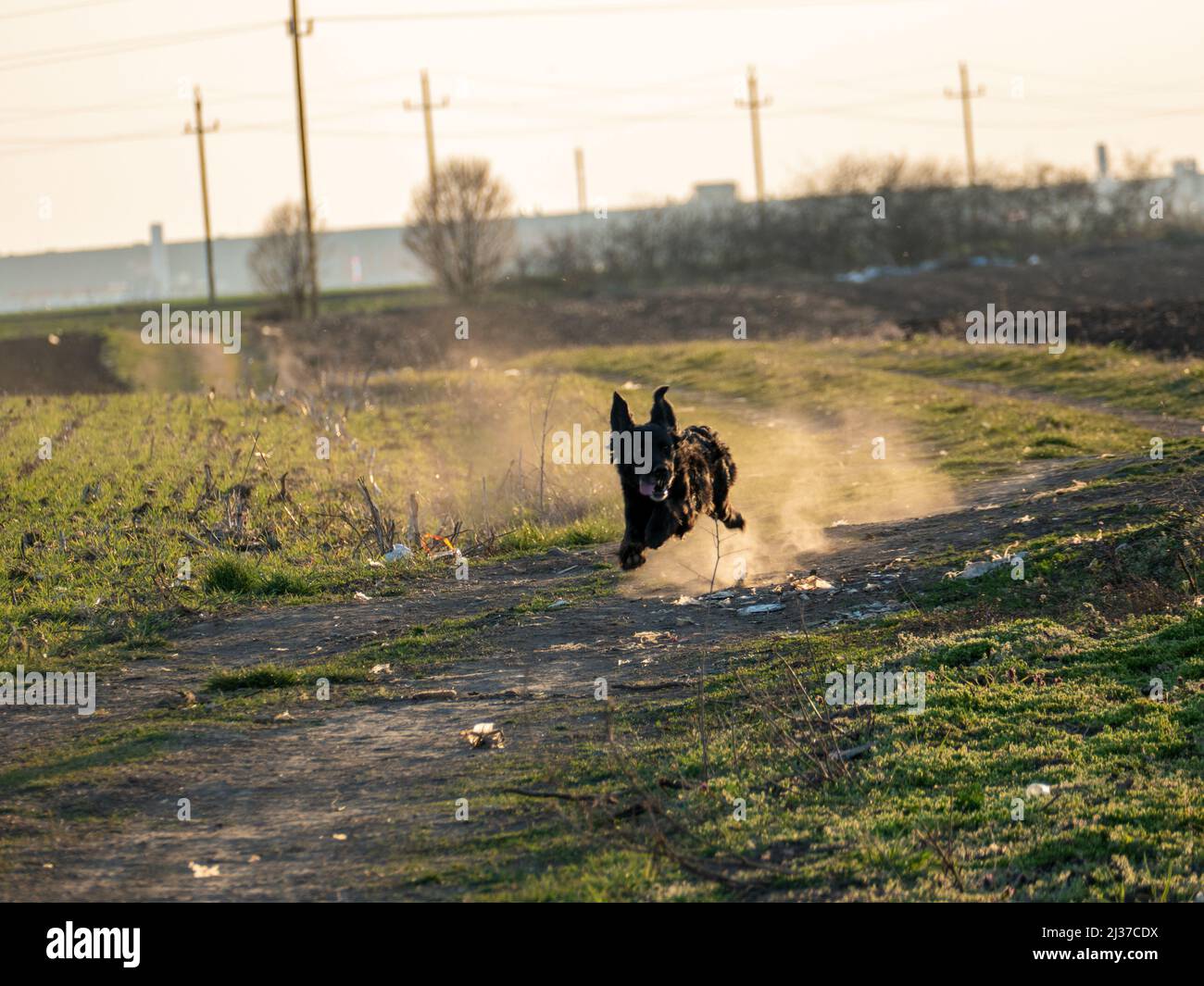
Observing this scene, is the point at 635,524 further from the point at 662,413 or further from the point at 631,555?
the point at 662,413

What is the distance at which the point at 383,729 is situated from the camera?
8.92 metres

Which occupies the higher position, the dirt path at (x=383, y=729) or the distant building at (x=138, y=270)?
the distant building at (x=138, y=270)

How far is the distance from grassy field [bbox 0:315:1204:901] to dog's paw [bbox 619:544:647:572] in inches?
16.0

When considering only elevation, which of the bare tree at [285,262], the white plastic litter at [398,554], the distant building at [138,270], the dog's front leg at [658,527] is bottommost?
the white plastic litter at [398,554]

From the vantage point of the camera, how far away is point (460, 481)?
19.9 m

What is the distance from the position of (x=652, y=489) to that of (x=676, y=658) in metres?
1.72

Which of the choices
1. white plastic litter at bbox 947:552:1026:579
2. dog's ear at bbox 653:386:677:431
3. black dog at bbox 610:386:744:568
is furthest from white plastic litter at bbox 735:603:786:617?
dog's ear at bbox 653:386:677:431

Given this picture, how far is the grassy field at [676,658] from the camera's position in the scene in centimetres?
667

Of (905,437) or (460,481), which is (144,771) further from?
(905,437)

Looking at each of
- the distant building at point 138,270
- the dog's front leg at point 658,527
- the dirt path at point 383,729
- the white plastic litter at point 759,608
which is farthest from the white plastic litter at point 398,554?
the distant building at point 138,270

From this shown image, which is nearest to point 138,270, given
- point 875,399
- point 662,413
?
point 875,399

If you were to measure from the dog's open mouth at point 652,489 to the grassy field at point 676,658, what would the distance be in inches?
39.0

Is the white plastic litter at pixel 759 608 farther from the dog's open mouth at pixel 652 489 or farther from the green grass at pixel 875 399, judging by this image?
the green grass at pixel 875 399

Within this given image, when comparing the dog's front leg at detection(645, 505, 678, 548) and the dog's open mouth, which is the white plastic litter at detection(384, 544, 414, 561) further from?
the dog's open mouth
